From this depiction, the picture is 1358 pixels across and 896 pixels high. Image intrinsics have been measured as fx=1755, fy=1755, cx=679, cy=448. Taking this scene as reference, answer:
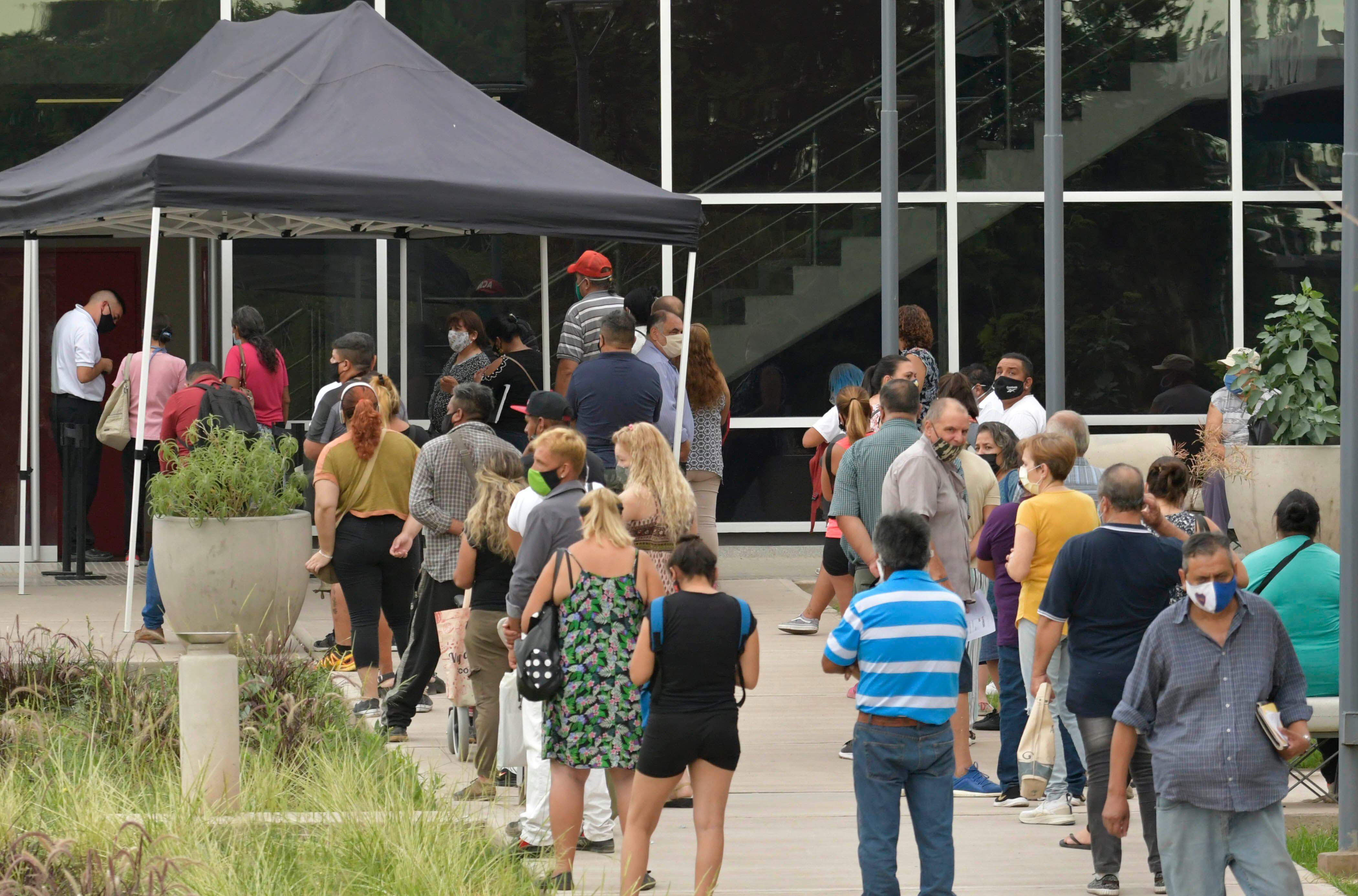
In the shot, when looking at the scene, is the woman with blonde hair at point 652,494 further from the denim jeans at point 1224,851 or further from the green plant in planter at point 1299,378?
the green plant in planter at point 1299,378

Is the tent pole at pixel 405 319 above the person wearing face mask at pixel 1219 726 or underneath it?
above

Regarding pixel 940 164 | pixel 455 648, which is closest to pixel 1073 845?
pixel 455 648

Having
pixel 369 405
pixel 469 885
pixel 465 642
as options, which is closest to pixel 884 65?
pixel 369 405

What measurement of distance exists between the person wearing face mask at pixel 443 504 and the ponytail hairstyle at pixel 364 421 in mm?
669

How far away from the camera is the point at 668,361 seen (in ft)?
36.8

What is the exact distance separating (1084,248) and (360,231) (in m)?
6.70

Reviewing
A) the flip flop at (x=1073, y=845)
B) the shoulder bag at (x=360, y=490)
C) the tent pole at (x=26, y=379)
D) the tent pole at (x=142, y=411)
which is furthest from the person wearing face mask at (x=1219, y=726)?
the tent pole at (x=26, y=379)

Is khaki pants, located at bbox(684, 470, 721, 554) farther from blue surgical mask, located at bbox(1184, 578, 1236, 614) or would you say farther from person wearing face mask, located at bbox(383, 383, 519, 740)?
blue surgical mask, located at bbox(1184, 578, 1236, 614)

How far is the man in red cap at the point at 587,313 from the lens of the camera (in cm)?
1112

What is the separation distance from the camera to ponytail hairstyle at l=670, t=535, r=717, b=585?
6.10 meters

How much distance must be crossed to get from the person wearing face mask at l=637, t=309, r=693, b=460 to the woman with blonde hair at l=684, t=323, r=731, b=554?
0.08m

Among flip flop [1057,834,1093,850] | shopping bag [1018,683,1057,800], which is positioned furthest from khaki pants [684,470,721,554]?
shopping bag [1018,683,1057,800]

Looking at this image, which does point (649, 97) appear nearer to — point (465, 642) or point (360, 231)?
point (360, 231)

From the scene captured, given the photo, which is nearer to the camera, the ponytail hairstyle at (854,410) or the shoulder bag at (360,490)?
the shoulder bag at (360,490)
